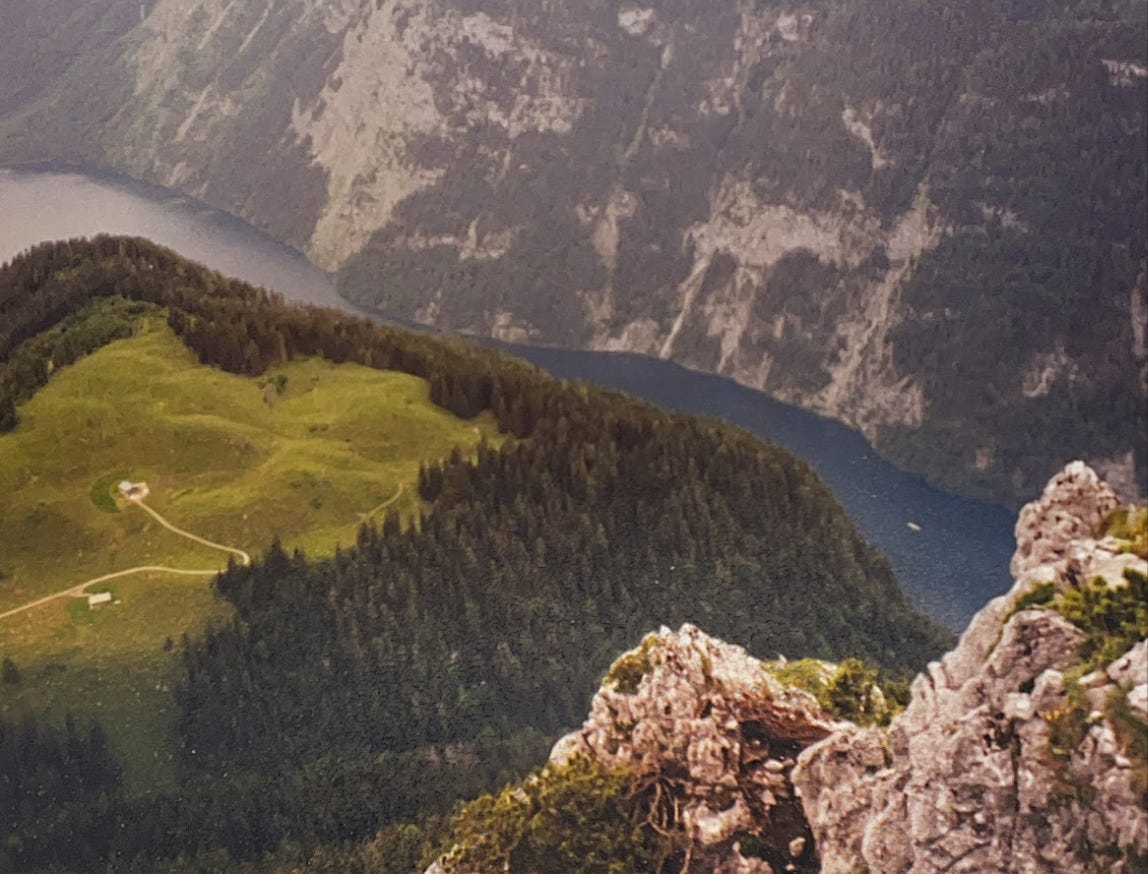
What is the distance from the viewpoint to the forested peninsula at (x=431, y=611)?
78625mm

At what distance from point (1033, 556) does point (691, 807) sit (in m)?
16.4

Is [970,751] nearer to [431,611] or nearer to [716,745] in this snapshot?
[716,745]

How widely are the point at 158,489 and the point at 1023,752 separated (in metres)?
84.7

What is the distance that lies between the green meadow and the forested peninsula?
2.03m

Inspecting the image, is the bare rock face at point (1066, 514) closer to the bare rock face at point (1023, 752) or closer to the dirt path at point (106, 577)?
the bare rock face at point (1023, 752)

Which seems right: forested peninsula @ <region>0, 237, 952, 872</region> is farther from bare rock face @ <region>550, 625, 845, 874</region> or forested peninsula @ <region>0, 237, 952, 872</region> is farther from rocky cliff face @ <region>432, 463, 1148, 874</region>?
rocky cliff face @ <region>432, 463, 1148, 874</region>

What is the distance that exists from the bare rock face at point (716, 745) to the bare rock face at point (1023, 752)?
17.5 feet

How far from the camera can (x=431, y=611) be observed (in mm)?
96625

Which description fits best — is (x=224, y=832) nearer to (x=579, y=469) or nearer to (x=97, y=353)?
(x=579, y=469)

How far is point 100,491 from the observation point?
10075cm

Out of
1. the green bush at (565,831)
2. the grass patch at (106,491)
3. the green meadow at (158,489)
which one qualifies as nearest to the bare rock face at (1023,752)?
the green bush at (565,831)

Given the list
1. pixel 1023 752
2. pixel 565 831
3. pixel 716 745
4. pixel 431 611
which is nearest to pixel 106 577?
pixel 431 611

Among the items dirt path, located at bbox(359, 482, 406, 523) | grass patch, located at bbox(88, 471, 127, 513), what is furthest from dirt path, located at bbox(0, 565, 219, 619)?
dirt path, located at bbox(359, 482, 406, 523)

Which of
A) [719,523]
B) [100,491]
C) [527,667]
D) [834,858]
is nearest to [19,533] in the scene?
[100,491]
